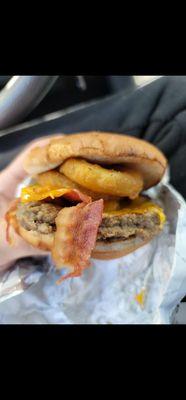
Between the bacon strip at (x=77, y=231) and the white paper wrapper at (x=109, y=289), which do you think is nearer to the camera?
the bacon strip at (x=77, y=231)

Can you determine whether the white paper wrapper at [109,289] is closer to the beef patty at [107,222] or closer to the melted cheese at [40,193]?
the beef patty at [107,222]

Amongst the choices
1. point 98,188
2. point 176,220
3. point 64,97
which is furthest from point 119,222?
point 64,97

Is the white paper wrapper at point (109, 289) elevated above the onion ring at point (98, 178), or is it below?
below

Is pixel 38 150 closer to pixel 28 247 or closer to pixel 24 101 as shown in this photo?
pixel 28 247

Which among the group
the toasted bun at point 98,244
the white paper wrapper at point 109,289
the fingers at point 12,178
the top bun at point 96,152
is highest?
the top bun at point 96,152

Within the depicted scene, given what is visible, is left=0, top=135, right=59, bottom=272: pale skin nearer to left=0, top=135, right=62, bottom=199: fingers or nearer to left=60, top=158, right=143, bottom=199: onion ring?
left=0, top=135, right=62, bottom=199: fingers

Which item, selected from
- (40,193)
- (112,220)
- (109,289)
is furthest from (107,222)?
(109,289)

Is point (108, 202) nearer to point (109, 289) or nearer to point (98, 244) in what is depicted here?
point (98, 244)

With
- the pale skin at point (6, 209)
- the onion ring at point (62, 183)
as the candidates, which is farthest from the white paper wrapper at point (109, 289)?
the onion ring at point (62, 183)
